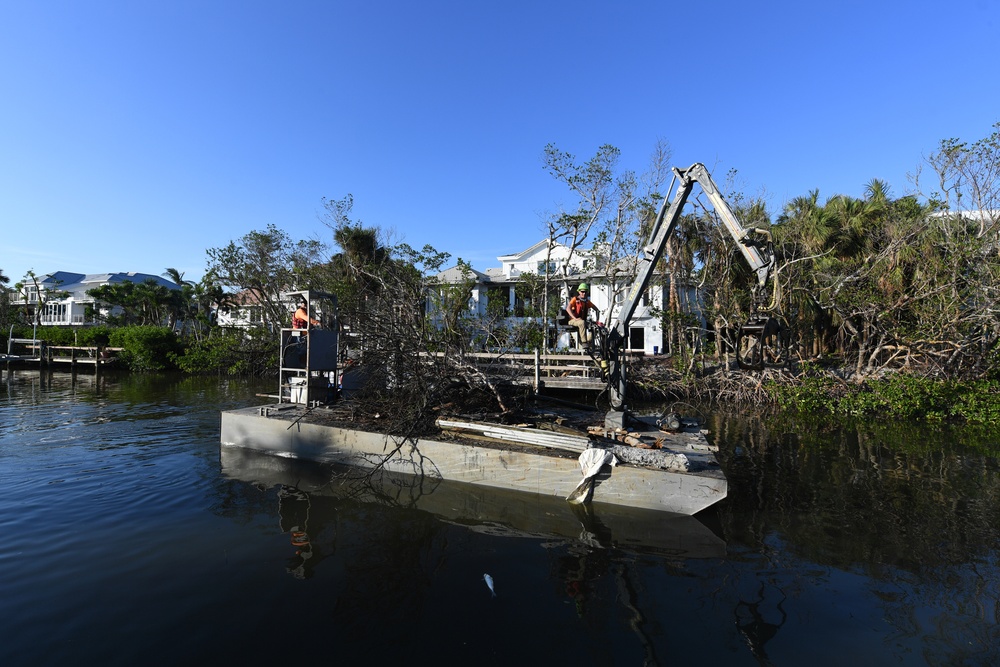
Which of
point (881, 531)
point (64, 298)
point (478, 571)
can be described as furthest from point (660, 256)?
point (64, 298)

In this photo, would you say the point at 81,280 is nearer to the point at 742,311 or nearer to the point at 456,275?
the point at 456,275

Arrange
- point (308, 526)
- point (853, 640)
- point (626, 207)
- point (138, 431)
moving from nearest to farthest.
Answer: point (853, 640) → point (308, 526) → point (138, 431) → point (626, 207)

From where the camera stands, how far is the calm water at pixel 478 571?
13.3ft

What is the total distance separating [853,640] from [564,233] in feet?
66.1

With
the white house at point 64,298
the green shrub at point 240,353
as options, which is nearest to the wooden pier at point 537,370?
the green shrub at point 240,353

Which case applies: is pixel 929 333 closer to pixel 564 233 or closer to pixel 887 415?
pixel 887 415

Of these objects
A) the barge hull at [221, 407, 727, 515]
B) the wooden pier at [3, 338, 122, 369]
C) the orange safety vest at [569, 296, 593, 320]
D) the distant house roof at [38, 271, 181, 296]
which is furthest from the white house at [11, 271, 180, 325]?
the orange safety vest at [569, 296, 593, 320]

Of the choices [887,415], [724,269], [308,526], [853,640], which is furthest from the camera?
[724,269]

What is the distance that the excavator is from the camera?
21.3ft

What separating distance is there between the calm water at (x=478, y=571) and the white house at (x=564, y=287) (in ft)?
37.3

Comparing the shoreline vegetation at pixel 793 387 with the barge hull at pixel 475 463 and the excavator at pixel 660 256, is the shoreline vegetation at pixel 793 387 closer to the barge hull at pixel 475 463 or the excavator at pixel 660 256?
the excavator at pixel 660 256

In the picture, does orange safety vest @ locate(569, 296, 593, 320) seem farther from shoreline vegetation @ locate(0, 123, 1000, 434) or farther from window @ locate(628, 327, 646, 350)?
window @ locate(628, 327, 646, 350)

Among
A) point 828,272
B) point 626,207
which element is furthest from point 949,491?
point 626,207

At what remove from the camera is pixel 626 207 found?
72.8ft
